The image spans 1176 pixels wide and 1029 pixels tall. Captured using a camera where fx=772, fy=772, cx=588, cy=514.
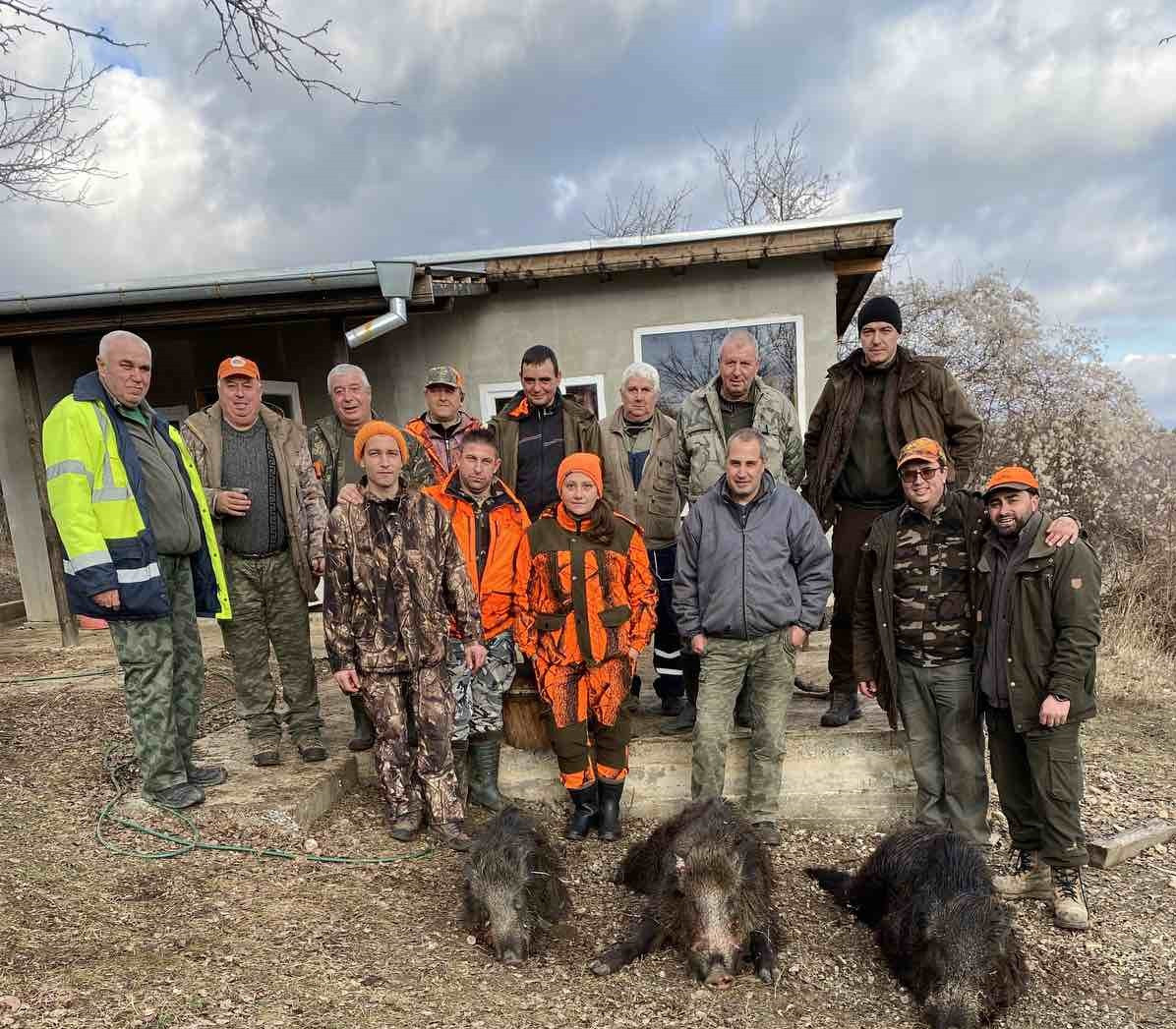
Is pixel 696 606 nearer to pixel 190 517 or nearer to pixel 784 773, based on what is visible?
pixel 784 773

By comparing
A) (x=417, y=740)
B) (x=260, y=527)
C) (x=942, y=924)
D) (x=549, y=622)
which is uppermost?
(x=260, y=527)

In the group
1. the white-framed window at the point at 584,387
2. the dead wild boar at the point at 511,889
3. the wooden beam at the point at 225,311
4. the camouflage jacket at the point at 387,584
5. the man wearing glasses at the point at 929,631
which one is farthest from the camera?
the white-framed window at the point at 584,387

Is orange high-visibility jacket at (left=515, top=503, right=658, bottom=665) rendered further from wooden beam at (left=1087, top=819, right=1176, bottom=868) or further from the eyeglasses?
wooden beam at (left=1087, top=819, right=1176, bottom=868)

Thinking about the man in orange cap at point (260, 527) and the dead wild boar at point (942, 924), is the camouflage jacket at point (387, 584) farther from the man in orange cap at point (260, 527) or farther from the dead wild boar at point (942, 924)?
the dead wild boar at point (942, 924)

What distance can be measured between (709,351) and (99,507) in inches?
268

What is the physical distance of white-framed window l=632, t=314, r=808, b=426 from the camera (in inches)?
351

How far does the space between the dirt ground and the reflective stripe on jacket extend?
1.36 m

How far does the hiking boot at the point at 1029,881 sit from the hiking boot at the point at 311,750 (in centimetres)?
402

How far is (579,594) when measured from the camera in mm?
4375

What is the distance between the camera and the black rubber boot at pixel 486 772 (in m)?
4.93

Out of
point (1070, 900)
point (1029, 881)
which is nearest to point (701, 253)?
point (1029, 881)

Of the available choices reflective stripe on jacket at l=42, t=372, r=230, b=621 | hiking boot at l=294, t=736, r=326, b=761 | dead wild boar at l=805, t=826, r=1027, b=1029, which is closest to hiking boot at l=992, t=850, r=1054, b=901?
dead wild boar at l=805, t=826, r=1027, b=1029

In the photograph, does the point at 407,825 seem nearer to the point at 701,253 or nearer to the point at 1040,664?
the point at 1040,664

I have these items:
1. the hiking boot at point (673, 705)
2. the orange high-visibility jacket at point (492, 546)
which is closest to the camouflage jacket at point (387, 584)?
the orange high-visibility jacket at point (492, 546)
